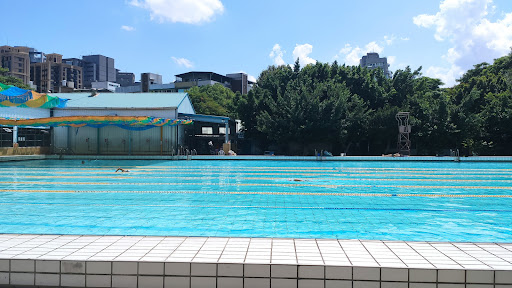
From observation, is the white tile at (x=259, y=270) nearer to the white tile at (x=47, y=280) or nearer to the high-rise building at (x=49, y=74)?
the white tile at (x=47, y=280)

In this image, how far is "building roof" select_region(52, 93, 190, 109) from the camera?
25.3 m

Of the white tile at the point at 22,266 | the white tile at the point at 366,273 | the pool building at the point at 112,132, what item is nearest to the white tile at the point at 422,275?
the white tile at the point at 366,273

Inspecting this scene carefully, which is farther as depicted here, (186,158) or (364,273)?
(186,158)

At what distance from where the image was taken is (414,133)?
25.9 metres

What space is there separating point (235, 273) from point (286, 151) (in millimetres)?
26048

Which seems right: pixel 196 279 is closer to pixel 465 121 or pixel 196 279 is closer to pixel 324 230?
pixel 324 230

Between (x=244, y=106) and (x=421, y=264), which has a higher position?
(x=244, y=106)

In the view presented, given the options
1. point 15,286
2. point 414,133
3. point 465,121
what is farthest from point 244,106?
point 15,286

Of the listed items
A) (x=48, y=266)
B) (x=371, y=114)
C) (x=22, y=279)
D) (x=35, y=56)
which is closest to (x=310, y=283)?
(x=48, y=266)

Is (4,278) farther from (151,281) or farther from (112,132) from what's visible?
(112,132)

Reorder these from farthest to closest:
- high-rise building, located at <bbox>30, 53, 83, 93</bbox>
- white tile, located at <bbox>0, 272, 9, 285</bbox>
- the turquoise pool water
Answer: high-rise building, located at <bbox>30, 53, 83, 93</bbox>, the turquoise pool water, white tile, located at <bbox>0, 272, 9, 285</bbox>

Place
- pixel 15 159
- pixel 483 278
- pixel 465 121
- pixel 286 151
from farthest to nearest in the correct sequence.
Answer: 1. pixel 286 151
2. pixel 465 121
3. pixel 15 159
4. pixel 483 278

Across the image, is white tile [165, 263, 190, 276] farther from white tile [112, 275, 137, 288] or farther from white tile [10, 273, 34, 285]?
white tile [10, 273, 34, 285]

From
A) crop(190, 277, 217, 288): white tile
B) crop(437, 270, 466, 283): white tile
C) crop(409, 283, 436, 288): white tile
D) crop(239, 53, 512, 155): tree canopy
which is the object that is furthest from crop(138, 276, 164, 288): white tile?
crop(239, 53, 512, 155): tree canopy
